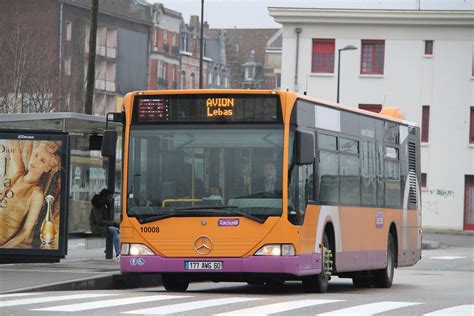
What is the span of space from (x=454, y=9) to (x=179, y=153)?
47725 millimetres

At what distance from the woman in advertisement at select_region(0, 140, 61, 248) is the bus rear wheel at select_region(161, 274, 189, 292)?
433cm

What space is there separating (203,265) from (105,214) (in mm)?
9481

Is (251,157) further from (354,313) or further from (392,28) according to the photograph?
(392,28)

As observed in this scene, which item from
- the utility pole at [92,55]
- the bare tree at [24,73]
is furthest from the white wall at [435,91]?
the utility pole at [92,55]

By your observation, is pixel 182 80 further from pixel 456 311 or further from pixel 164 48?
pixel 456 311

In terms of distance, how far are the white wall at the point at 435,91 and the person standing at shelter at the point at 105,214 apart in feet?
125

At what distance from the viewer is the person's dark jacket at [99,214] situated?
27.6 m

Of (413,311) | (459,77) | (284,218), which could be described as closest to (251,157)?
(284,218)

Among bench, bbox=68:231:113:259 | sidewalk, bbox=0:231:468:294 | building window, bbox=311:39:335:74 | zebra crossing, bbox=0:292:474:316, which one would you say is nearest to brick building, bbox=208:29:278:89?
building window, bbox=311:39:335:74

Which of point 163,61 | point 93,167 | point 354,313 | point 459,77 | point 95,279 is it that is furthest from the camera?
point 163,61

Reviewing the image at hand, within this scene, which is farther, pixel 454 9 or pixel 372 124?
pixel 454 9

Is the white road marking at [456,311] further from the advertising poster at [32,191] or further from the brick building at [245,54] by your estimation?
the brick building at [245,54]

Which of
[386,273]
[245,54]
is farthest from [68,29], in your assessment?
[245,54]

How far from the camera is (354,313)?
1523 centimetres
